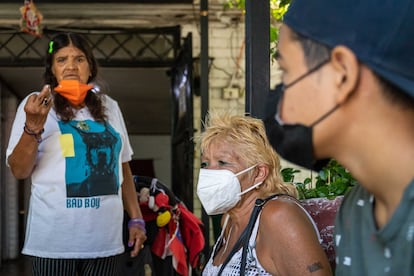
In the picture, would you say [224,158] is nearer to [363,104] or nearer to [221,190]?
[221,190]

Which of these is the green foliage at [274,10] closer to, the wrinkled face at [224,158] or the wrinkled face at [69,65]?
the wrinkled face at [224,158]

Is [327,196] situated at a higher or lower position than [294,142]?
lower

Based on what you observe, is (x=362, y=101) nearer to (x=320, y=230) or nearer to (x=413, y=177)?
(x=413, y=177)

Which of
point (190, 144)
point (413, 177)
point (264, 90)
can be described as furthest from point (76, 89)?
point (190, 144)

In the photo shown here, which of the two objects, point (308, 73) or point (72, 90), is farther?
point (72, 90)

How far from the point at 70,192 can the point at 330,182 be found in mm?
1161

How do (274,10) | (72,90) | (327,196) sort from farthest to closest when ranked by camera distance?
(274,10)
(72,90)
(327,196)

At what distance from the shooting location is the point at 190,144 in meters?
5.63

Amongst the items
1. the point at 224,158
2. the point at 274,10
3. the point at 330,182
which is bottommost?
the point at 330,182

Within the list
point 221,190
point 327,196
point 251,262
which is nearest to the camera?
point 251,262

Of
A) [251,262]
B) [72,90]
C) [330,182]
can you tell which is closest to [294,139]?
[251,262]

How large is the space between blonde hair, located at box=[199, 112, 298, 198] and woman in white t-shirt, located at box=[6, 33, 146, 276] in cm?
65

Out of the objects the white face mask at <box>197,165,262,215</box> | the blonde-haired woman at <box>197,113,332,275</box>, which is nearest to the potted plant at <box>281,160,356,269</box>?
the blonde-haired woman at <box>197,113,332,275</box>

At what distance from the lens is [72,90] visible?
8.99 ft
